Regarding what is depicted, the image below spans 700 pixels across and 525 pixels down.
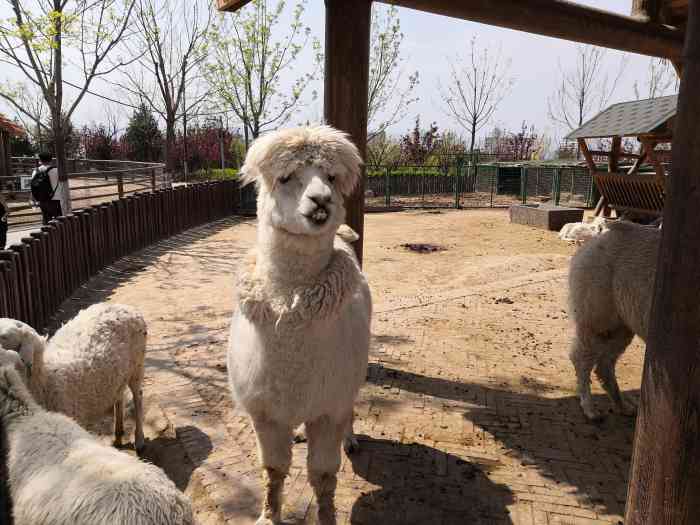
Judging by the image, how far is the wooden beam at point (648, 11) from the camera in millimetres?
4949

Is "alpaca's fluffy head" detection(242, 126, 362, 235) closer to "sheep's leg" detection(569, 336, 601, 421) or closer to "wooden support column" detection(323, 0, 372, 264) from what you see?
"wooden support column" detection(323, 0, 372, 264)

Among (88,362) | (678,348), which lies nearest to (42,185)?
(88,362)

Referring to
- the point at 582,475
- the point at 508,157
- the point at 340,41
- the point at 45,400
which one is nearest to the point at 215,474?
the point at 45,400

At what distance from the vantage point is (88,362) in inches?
128

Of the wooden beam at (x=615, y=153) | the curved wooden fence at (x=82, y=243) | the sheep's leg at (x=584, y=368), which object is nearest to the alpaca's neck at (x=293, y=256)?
the sheep's leg at (x=584, y=368)

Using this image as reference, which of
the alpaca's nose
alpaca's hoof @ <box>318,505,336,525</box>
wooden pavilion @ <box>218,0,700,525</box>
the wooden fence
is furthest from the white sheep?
the wooden fence

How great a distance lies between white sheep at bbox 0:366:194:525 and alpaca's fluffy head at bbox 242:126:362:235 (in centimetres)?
119

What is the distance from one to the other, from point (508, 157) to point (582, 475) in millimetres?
35905

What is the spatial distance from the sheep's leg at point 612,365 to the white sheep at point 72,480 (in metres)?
3.41

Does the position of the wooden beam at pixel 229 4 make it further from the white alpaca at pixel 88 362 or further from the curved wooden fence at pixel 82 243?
the curved wooden fence at pixel 82 243

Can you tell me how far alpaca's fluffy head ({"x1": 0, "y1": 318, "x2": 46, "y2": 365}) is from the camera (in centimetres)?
272

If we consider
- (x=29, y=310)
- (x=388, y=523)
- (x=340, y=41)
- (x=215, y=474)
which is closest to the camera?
(x=388, y=523)

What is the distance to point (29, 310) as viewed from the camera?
5.43 m

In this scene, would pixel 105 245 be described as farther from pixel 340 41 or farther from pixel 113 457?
pixel 113 457
